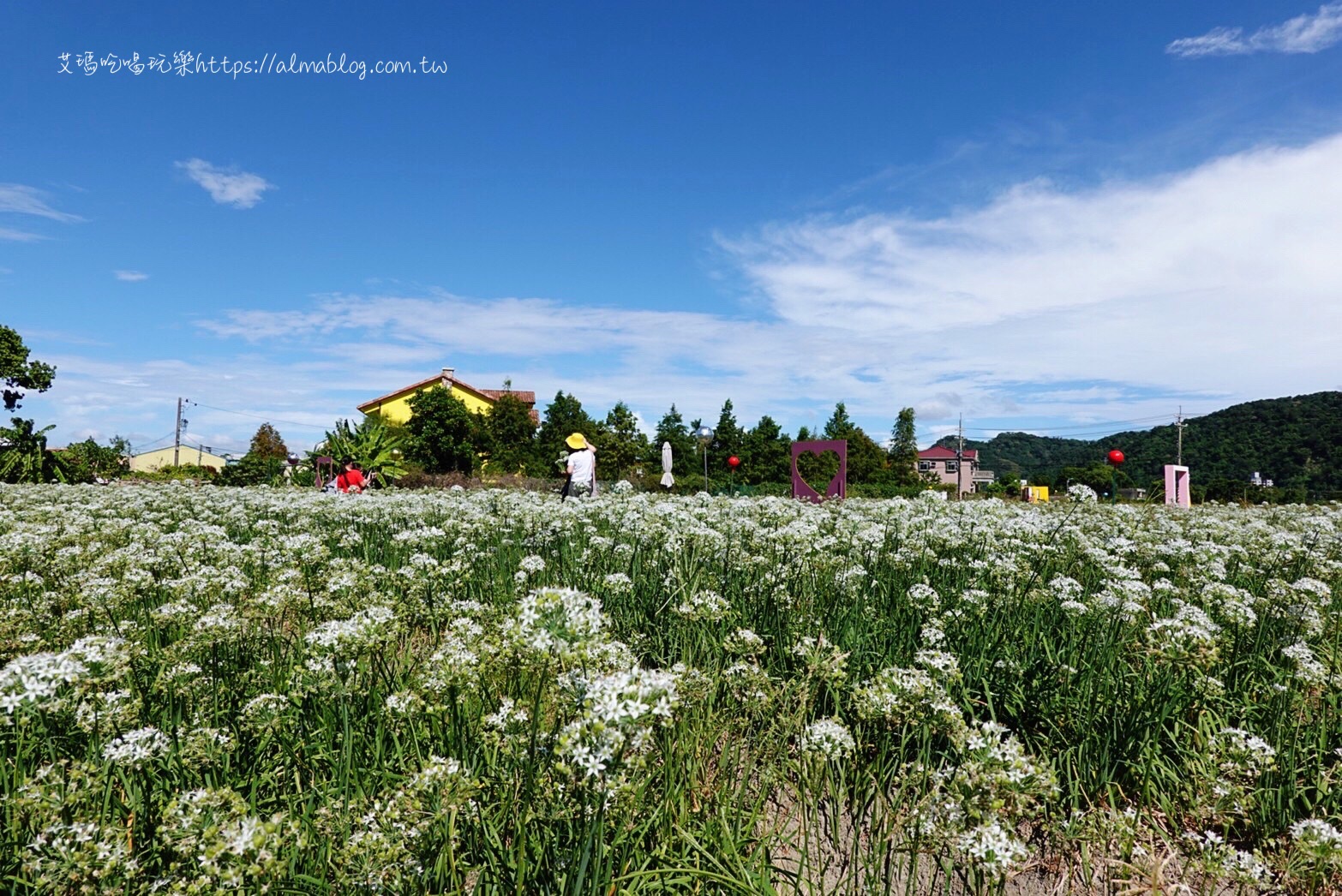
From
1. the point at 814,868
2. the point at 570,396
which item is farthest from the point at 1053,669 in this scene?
the point at 570,396

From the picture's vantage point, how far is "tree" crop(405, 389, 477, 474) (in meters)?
52.2

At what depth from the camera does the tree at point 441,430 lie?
52.2m

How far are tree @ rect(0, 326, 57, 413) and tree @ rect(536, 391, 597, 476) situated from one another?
29416 mm

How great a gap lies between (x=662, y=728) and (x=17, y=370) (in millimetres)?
38647

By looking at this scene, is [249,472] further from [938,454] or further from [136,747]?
[938,454]

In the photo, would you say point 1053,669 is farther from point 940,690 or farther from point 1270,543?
point 1270,543

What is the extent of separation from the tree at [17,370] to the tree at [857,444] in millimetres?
57917

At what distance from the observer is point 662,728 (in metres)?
3.49

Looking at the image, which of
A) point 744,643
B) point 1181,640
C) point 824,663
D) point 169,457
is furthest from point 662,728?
point 169,457

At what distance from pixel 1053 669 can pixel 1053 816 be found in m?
1.50

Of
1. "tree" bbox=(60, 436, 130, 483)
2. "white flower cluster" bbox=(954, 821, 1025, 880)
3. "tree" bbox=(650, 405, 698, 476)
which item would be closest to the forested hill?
"tree" bbox=(650, 405, 698, 476)

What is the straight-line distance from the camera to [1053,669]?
4480 millimetres

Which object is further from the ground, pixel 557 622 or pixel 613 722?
pixel 557 622

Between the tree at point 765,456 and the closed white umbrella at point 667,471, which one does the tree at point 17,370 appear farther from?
the tree at point 765,456
